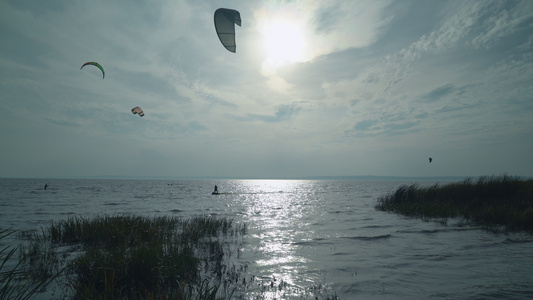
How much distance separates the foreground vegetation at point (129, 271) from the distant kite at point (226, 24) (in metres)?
7.25

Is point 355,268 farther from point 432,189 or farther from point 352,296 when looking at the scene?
point 432,189

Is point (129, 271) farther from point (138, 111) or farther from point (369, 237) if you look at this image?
point (138, 111)

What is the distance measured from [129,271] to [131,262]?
0.19m

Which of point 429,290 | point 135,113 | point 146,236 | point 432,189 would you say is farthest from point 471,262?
point 135,113

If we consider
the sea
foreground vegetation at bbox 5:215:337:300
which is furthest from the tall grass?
the sea

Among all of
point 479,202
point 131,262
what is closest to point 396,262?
point 131,262

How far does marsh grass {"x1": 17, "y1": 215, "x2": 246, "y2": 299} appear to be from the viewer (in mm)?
5480

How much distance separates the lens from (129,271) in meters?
6.02

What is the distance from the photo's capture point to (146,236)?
1047 centimetres

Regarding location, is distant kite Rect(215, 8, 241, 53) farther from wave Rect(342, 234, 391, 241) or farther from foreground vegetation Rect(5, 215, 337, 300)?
wave Rect(342, 234, 391, 241)

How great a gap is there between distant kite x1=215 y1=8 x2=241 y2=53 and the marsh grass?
7.19 m

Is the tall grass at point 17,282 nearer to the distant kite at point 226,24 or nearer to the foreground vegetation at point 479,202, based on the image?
the distant kite at point 226,24

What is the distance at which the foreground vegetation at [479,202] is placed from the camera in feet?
44.0

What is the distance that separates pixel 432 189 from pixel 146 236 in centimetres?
2151
